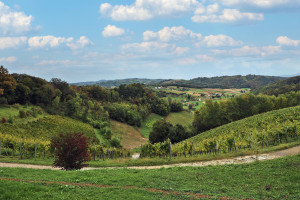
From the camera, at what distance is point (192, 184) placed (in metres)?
13.3

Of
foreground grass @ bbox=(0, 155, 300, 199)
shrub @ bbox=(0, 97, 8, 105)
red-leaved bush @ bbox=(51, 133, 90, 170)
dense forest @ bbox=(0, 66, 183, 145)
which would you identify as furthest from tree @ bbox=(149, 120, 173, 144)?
foreground grass @ bbox=(0, 155, 300, 199)

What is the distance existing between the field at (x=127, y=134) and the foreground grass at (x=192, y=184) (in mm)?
63851

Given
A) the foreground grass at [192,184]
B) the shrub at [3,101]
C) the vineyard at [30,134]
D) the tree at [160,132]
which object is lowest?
the tree at [160,132]

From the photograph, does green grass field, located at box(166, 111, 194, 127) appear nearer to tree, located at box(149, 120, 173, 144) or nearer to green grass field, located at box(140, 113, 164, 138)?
green grass field, located at box(140, 113, 164, 138)

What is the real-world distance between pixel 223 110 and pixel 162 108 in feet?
182

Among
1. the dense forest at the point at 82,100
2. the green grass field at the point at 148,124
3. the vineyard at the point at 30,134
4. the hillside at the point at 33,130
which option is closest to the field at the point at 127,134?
the green grass field at the point at 148,124

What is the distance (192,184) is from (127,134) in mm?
81888

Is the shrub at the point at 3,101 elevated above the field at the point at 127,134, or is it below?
above

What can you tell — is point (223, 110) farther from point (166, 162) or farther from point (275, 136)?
point (166, 162)

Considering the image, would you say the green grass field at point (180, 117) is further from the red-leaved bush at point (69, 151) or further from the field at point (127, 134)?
the red-leaved bush at point (69, 151)

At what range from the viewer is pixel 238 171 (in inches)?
600

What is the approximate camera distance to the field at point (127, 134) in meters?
82.6

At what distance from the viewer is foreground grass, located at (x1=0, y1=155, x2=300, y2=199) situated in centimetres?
1088

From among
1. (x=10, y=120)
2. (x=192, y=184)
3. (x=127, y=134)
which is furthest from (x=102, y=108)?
(x=192, y=184)
